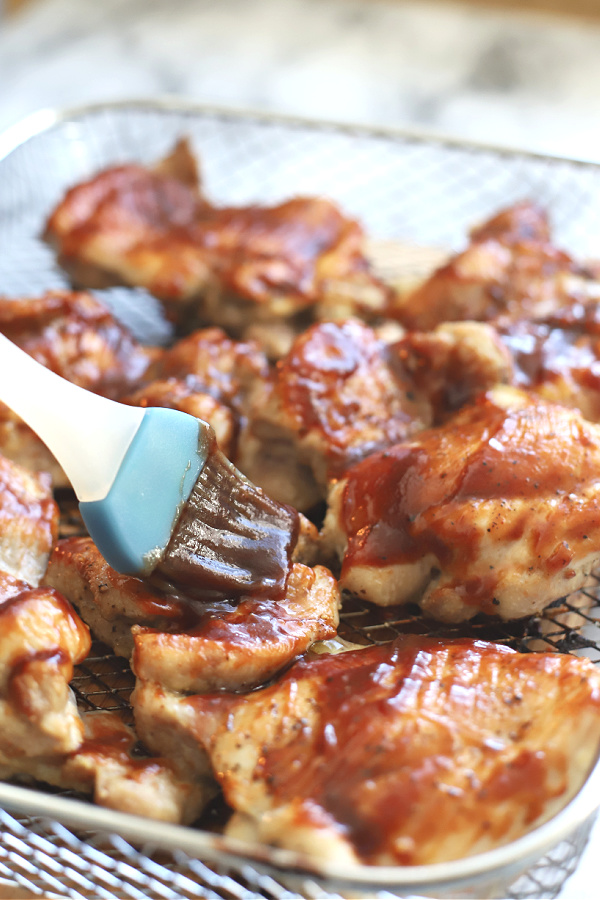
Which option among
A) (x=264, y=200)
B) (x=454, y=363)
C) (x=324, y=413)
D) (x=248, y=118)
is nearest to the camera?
(x=324, y=413)

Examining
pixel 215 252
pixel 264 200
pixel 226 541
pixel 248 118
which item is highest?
pixel 248 118

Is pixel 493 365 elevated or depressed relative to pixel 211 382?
depressed

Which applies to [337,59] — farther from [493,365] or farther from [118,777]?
[118,777]

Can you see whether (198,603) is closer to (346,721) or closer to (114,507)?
(114,507)

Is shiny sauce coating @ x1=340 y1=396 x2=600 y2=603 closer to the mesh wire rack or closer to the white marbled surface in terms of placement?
the mesh wire rack

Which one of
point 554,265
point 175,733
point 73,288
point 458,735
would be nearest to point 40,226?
point 73,288

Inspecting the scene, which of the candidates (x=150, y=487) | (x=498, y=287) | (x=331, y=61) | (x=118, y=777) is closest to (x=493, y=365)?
(x=498, y=287)
